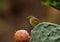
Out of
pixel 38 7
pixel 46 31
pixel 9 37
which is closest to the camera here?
pixel 46 31

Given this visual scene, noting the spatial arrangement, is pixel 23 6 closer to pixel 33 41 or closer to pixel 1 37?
pixel 1 37

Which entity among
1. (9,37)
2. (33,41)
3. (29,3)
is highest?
(29,3)

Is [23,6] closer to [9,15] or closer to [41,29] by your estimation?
[9,15]

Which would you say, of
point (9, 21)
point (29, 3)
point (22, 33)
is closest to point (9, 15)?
point (9, 21)

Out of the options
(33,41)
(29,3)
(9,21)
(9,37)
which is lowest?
(33,41)

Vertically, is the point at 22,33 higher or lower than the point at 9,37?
lower

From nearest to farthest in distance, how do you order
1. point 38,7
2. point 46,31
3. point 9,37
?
point 46,31 < point 9,37 < point 38,7

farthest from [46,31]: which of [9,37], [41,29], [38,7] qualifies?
[38,7]

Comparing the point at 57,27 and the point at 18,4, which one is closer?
the point at 57,27

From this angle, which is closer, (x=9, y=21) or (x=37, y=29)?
(x=37, y=29)
